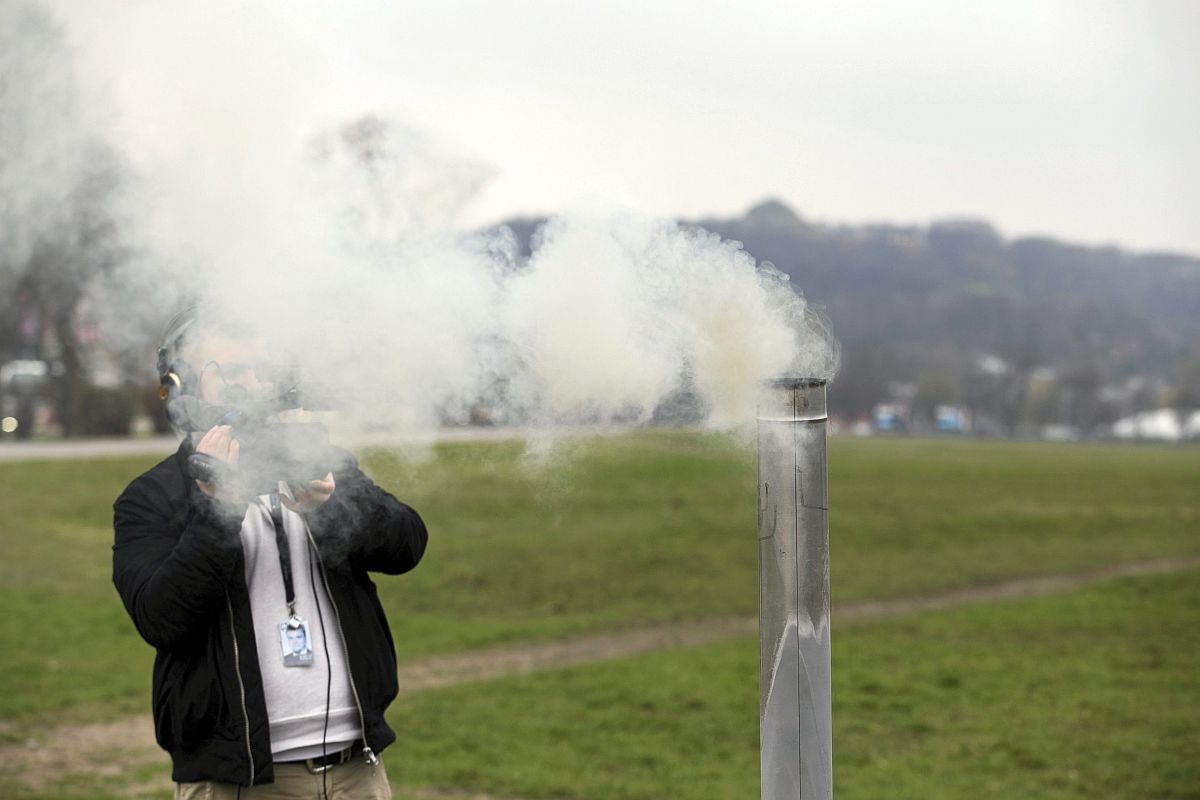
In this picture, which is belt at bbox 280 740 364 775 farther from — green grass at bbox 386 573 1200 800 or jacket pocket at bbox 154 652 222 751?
green grass at bbox 386 573 1200 800

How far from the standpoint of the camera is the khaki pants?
11.5 feet

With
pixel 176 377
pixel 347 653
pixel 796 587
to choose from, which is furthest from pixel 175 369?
pixel 796 587

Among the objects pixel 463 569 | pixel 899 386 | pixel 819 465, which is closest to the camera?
pixel 819 465

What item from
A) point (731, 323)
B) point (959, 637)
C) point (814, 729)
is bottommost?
point (959, 637)

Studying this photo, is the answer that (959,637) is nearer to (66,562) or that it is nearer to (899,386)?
(66,562)

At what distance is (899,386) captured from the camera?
4542 inches

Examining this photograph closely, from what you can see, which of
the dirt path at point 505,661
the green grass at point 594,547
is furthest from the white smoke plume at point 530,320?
the dirt path at point 505,661

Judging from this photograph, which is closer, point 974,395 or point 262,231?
point 262,231

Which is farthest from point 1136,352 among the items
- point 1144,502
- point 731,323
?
point 731,323

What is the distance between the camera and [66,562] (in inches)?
701

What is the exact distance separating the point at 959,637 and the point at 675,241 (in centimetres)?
1146

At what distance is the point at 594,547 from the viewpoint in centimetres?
1970

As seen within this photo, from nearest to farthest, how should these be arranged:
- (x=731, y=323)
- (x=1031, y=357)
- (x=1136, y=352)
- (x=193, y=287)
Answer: (x=731, y=323) < (x=193, y=287) < (x=1031, y=357) < (x=1136, y=352)

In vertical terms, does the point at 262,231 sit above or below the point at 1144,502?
above
